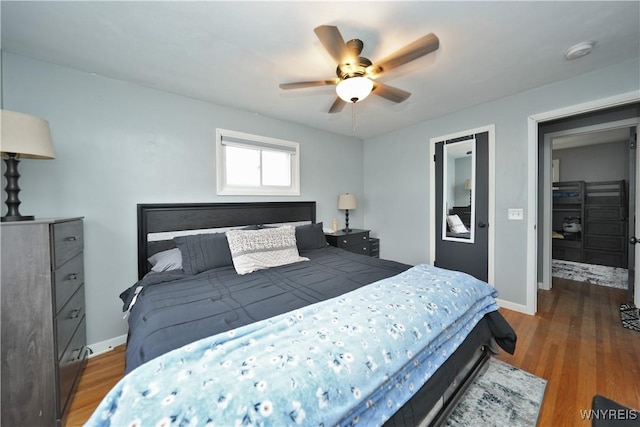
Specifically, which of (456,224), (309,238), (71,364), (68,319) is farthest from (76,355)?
(456,224)

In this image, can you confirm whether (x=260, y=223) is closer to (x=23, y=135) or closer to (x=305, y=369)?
(x=23, y=135)

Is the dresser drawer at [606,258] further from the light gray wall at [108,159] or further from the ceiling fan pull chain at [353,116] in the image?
the light gray wall at [108,159]

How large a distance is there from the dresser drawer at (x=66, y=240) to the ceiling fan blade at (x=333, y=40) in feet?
6.23

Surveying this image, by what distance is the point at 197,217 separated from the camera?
2.54 metres

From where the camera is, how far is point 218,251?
82.7 inches

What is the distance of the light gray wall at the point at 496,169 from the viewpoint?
2289mm

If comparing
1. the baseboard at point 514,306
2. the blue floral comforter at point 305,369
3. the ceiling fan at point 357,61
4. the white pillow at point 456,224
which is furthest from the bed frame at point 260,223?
the white pillow at point 456,224

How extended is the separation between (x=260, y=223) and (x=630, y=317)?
4184 mm

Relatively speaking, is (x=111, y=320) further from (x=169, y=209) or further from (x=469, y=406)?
(x=469, y=406)

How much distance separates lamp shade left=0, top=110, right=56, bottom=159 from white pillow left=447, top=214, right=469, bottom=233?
4033 millimetres

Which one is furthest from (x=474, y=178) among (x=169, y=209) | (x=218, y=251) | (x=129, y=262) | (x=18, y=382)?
(x=18, y=382)

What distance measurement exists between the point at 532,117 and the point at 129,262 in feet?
14.5

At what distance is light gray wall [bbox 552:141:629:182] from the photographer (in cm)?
423

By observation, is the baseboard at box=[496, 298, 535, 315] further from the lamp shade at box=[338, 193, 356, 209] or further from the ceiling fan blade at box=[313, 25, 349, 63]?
the ceiling fan blade at box=[313, 25, 349, 63]
